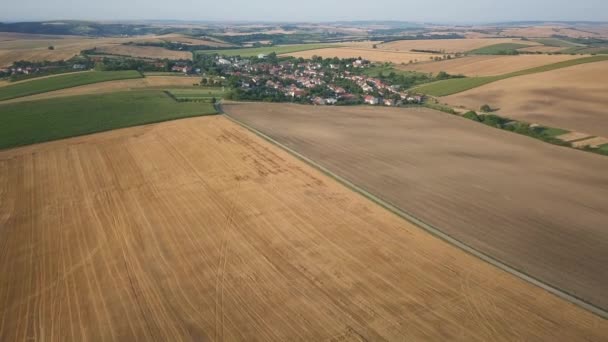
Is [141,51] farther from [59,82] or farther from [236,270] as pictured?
[236,270]

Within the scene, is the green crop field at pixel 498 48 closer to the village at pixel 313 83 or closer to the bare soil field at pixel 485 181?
the village at pixel 313 83

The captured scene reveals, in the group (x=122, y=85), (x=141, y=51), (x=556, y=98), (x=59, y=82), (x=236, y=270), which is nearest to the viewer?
(x=236, y=270)

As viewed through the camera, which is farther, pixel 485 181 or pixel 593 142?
pixel 593 142

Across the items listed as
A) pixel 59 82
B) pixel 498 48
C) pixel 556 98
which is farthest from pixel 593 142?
pixel 498 48

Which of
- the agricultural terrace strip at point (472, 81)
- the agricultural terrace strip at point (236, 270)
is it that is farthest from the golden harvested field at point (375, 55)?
the agricultural terrace strip at point (236, 270)

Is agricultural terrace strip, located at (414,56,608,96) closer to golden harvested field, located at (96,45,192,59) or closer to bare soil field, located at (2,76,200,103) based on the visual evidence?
bare soil field, located at (2,76,200,103)

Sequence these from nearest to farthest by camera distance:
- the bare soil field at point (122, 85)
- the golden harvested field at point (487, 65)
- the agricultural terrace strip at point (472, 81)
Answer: the bare soil field at point (122, 85)
the agricultural terrace strip at point (472, 81)
the golden harvested field at point (487, 65)

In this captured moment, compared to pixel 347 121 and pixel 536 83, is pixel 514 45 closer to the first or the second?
pixel 536 83
